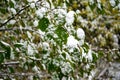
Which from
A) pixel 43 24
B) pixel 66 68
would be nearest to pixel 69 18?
pixel 43 24

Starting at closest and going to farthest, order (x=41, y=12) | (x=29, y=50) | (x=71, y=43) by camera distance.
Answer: (x=71, y=43) → (x=41, y=12) → (x=29, y=50)

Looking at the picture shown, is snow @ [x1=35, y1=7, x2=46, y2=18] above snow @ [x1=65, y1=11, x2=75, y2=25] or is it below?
above

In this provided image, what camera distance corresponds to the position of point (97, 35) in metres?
6.30

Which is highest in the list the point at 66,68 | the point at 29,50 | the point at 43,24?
the point at 43,24

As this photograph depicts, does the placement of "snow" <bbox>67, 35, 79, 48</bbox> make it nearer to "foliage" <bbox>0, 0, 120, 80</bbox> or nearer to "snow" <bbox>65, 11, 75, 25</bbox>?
"foliage" <bbox>0, 0, 120, 80</bbox>

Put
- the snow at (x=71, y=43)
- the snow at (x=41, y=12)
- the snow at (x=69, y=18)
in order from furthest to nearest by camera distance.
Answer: the snow at (x=41, y=12)
the snow at (x=69, y=18)
the snow at (x=71, y=43)

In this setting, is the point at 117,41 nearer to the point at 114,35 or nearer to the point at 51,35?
the point at 114,35

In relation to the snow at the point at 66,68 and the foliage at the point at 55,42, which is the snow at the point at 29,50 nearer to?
the foliage at the point at 55,42

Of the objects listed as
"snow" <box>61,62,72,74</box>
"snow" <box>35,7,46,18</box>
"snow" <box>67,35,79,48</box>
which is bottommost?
"snow" <box>61,62,72,74</box>

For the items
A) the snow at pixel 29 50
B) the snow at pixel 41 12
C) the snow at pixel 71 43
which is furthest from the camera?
the snow at pixel 29 50

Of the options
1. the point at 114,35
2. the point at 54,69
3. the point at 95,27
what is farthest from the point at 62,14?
the point at 114,35

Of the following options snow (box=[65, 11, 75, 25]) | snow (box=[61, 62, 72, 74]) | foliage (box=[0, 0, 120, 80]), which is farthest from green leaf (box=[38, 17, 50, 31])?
snow (box=[61, 62, 72, 74])

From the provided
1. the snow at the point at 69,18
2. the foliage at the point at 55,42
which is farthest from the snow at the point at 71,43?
the snow at the point at 69,18

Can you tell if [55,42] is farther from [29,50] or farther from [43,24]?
[29,50]
